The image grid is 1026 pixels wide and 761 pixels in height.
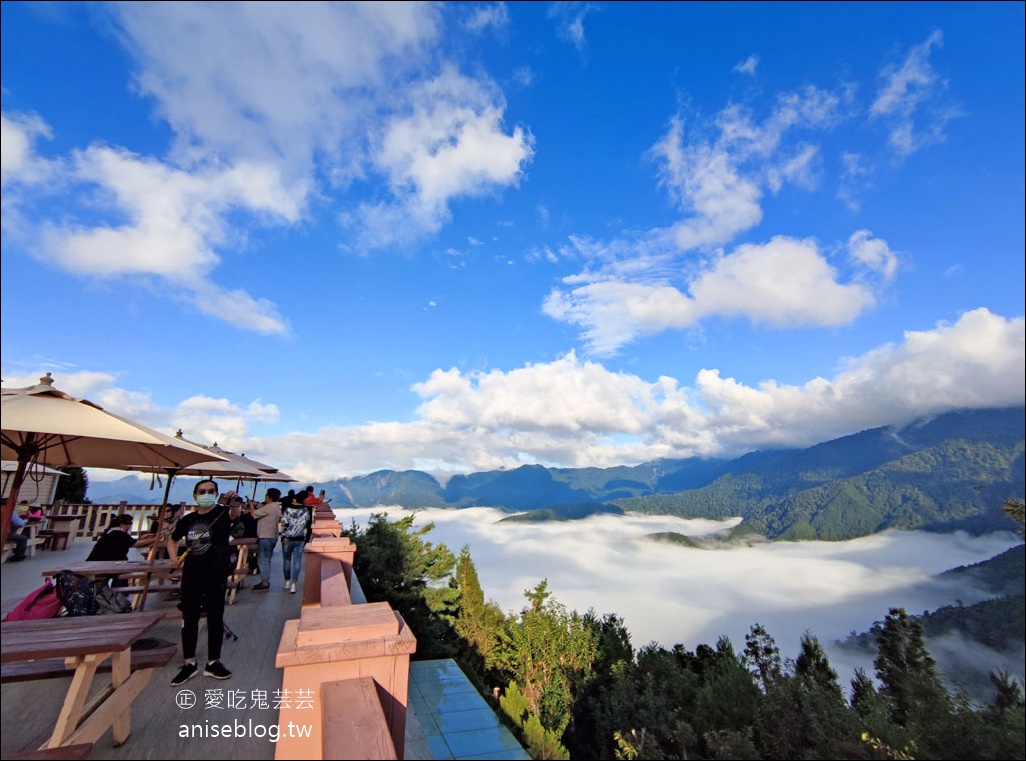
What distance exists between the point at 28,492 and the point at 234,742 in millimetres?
23007

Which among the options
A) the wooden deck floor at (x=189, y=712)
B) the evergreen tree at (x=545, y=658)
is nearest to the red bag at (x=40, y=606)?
the wooden deck floor at (x=189, y=712)

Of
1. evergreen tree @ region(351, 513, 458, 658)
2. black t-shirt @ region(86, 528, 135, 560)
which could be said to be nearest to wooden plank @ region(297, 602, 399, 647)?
black t-shirt @ region(86, 528, 135, 560)

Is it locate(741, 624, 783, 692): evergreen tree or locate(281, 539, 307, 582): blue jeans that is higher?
locate(281, 539, 307, 582): blue jeans

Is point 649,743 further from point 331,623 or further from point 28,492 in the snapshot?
point 331,623

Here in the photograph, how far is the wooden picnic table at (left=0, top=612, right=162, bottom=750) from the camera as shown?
3.39 meters

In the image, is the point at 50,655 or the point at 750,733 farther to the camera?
the point at 750,733

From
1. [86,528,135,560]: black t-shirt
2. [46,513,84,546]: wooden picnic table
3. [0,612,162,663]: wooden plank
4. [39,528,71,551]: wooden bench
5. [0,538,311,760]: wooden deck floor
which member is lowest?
[0,538,311,760]: wooden deck floor

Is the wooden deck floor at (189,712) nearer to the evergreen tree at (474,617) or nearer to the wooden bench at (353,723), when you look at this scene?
the wooden bench at (353,723)

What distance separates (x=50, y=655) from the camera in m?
3.24

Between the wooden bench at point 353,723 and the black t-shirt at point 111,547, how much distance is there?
7.19 m

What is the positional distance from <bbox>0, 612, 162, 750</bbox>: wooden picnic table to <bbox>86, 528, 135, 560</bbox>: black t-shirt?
Result: 4.06 meters

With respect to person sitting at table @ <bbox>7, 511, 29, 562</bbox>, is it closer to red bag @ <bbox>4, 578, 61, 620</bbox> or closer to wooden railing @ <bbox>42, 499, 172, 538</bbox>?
wooden railing @ <bbox>42, 499, 172, 538</bbox>

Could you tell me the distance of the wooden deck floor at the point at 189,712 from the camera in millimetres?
3730

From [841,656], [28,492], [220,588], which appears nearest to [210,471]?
[220,588]
